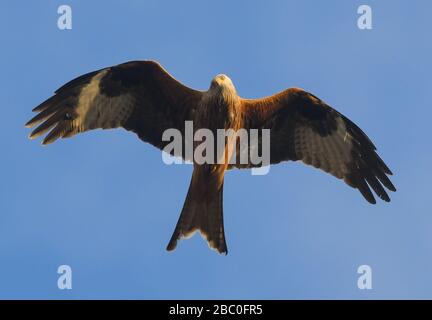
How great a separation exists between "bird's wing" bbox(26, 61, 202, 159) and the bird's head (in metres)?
0.74

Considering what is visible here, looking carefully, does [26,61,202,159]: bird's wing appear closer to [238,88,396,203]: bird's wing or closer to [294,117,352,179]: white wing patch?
[238,88,396,203]: bird's wing

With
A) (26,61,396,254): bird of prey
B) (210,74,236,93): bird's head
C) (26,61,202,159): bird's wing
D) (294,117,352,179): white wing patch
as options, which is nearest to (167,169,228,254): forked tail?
(26,61,396,254): bird of prey

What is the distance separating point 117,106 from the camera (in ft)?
51.4

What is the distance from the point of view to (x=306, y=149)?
52.1ft

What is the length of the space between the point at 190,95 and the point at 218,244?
2.34 m

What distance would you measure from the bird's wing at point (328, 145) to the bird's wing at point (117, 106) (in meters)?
1.61

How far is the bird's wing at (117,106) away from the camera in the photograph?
15.4m

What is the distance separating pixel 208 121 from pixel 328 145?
7.47 feet

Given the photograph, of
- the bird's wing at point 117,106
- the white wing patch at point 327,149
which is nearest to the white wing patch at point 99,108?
the bird's wing at point 117,106

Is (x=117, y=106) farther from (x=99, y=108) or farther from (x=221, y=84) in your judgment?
(x=221, y=84)

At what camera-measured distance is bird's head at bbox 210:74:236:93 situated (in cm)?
1467

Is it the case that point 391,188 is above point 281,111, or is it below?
below
